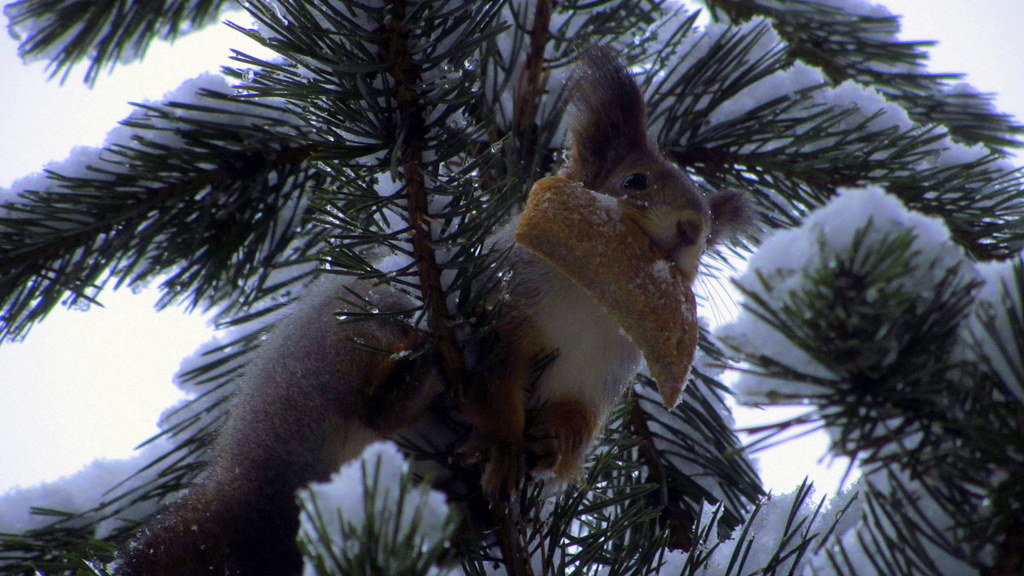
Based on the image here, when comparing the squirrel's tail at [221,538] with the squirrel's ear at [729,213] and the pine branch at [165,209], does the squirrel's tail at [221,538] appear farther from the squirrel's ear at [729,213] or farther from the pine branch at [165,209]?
the squirrel's ear at [729,213]

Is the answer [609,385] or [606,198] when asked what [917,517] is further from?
[609,385]

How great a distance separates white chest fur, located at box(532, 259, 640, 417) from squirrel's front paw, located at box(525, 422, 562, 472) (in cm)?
7

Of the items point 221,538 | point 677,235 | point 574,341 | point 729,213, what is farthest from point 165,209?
point 729,213

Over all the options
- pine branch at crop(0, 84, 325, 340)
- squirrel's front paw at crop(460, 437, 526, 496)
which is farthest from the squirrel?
pine branch at crop(0, 84, 325, 340)

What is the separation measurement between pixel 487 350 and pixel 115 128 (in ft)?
2.20

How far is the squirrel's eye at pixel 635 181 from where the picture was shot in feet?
3.51

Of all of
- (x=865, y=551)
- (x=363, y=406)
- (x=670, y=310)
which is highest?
(x=363, y=406)

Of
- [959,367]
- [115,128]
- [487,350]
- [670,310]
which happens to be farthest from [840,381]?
[115,128]

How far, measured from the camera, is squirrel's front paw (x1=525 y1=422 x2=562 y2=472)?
0.97m

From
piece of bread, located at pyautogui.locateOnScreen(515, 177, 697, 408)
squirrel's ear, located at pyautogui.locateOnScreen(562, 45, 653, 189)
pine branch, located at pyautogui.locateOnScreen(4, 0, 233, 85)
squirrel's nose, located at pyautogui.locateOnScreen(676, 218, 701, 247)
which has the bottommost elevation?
piece of bread, located at pyautogui.locateOnScreen(515, 177, 697, 408)

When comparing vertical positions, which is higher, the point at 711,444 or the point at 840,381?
the point at 711,444

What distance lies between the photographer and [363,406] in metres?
1.05

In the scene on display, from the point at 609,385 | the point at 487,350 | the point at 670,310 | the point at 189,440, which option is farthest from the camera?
the point at 189,440

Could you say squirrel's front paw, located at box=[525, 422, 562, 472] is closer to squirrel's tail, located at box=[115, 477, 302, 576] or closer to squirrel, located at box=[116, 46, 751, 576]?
squirrel, located at box=[116, 46, 751, 576]
